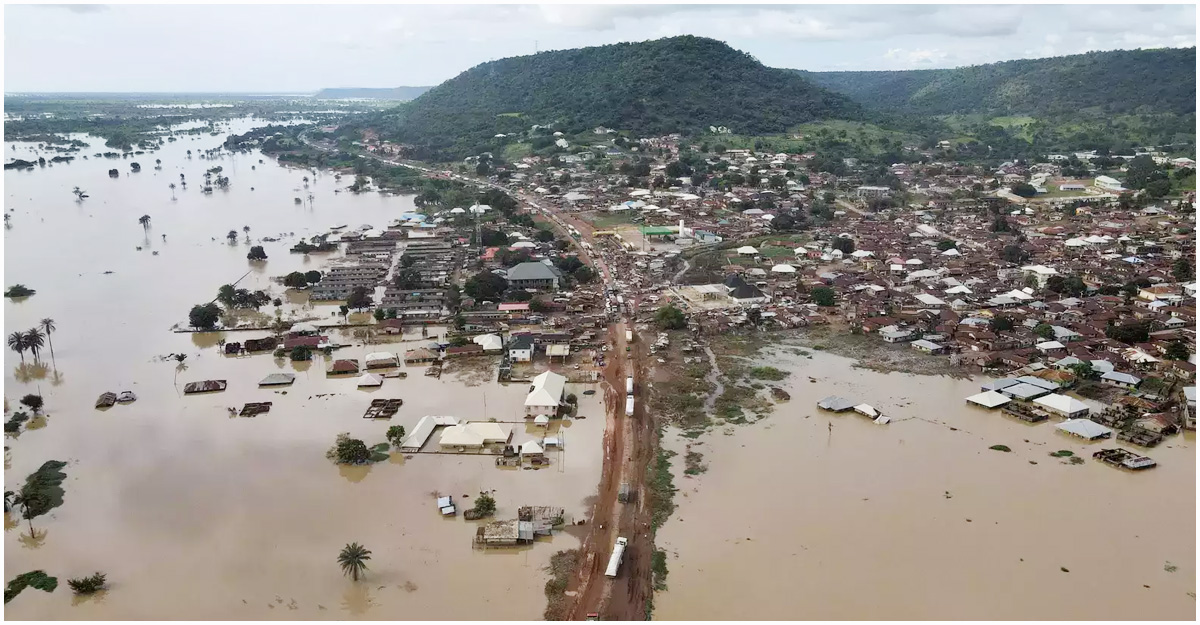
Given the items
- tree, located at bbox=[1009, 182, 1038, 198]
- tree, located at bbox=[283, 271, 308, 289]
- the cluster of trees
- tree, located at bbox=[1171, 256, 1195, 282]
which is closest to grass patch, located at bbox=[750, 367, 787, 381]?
the cluster of trees

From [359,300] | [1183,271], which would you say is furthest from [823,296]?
[359,300]

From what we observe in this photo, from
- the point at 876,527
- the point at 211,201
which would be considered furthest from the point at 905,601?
the point at 211,201

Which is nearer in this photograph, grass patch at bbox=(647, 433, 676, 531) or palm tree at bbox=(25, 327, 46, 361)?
grass patch at bbox=(647, 433, 676, 531)

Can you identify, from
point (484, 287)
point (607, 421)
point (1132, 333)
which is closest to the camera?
point (607, 421)

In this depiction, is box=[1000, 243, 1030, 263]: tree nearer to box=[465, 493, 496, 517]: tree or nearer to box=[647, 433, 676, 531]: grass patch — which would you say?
box=[647, 433, 676, 531]: grass patch

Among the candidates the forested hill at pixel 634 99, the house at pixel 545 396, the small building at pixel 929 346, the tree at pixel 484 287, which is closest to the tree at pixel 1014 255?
the small building at pixel 929 346

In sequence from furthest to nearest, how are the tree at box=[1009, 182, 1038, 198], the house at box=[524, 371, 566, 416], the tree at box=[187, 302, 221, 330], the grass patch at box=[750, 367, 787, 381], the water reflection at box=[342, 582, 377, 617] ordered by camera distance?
the tree at box=[1009, 182, 1038, 198] < the tree at box=[187, 302, 221, 330] < the grass patch at box=[750, 367, 787, 381] < the house at box=[524, 371, 566, 416] < the water reflection at box=[342, 582, 377, 617]

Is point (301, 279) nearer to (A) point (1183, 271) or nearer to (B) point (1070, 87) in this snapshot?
(A) point (1183, 271)
